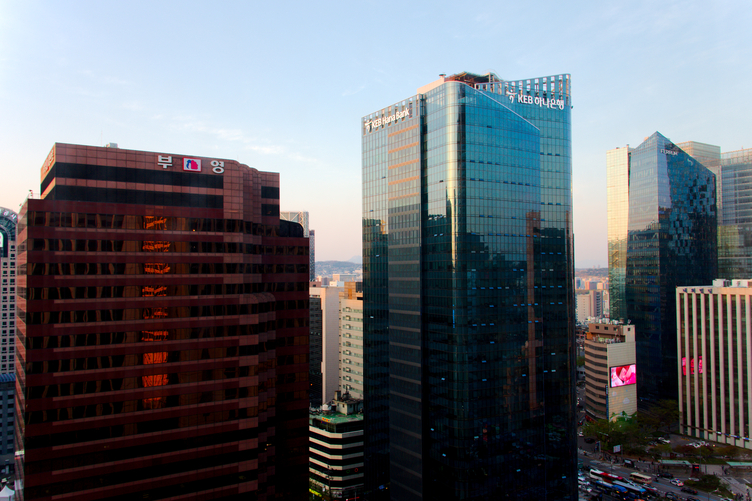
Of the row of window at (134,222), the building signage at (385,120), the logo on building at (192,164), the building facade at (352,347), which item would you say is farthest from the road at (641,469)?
the logo on building at (192,164)

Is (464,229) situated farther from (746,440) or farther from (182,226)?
(746,440)

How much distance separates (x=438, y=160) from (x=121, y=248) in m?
74.3

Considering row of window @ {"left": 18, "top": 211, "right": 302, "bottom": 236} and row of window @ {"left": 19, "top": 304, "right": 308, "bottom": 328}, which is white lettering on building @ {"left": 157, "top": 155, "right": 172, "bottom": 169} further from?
row of window @ {"left": 19, "top": 304, "right": 308, "bottom": 328}

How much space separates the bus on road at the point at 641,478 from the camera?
158125 mm

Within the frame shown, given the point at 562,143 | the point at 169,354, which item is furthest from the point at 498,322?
the point at 169,354

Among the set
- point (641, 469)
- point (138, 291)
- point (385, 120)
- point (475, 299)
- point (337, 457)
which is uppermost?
point (385, 120)

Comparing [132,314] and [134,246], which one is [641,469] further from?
[134,246]

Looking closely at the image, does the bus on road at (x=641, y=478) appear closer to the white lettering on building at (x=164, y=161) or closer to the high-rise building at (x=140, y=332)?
the high-rise building at (x=140, y=332)

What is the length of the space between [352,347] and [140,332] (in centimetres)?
12570

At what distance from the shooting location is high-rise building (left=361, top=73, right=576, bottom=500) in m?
115

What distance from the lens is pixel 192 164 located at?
77.5 metres

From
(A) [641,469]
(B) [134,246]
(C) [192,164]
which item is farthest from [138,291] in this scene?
(A) [641,469]

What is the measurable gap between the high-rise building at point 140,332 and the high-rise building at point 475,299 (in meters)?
47.5

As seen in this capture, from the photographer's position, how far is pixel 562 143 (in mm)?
130375
